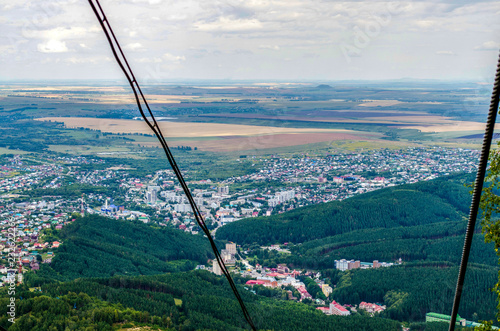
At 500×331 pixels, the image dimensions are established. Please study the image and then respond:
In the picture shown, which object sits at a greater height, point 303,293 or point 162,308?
point 162,308

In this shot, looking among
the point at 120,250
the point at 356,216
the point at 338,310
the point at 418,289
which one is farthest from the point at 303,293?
the point at 356,216

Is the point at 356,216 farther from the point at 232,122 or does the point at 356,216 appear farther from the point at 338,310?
the point at 232,122

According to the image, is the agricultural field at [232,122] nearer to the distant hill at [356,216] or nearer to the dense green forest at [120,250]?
the distant hill at [356,216]

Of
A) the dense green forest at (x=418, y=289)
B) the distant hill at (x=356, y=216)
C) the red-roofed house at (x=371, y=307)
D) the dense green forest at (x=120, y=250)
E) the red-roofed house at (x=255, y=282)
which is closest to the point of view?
the dense green forest at (x=418, y=289)

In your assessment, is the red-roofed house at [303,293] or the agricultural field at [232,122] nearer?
the red-roofed house at [303,293]

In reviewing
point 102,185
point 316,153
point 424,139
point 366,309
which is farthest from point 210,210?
point 424,139

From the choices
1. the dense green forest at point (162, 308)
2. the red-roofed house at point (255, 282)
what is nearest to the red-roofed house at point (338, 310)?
the dense green forest at point (162, 308)

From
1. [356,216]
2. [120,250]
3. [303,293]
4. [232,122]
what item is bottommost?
[303,293]
